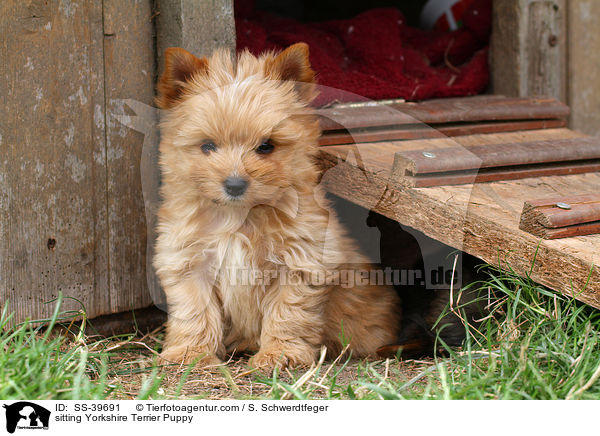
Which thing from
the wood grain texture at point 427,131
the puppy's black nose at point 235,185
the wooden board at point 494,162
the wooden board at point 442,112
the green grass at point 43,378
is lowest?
the green grass at point 43,378

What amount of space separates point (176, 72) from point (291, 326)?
129 cm

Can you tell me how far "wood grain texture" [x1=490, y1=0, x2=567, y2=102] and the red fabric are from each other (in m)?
0.16

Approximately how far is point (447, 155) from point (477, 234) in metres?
0.52

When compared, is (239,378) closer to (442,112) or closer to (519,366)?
(519,366)

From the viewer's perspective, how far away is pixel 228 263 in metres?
2.98

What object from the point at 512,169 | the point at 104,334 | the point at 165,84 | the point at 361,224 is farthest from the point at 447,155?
the point at 104,334

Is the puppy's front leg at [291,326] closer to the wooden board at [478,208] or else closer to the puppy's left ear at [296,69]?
the wooden board at [478,208]

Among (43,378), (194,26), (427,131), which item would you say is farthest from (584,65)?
(43,378)

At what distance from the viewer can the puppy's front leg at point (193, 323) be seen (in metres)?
3.03

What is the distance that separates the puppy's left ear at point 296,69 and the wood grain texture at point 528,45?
2306 mm

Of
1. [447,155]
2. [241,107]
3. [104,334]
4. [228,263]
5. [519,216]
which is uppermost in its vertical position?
[241,107]

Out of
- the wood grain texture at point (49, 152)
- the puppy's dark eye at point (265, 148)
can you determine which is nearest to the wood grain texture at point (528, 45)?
the puppy's dark eye at point (265, 148)

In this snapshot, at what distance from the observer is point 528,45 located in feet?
15.3
